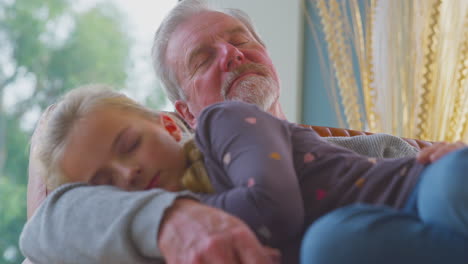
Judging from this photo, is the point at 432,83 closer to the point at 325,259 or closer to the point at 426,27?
the point at 426,27

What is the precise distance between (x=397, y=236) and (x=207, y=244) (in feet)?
0.86

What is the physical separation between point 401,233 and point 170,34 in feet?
4.94

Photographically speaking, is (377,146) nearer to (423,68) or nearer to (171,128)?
(171,128)

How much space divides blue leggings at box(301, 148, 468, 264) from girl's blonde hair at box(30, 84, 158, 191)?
622mm

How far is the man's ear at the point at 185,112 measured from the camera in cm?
205

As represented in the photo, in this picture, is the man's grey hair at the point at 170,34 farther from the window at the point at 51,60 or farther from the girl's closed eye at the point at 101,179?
the window at the point at 51,60

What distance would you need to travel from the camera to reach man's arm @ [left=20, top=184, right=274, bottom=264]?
0.78 meters

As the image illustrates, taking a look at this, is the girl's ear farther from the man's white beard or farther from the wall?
the wall

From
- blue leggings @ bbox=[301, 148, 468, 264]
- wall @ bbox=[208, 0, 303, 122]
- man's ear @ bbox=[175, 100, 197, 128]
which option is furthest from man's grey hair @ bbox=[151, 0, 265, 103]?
wall @ bbox=[208, 0, 303, 122]

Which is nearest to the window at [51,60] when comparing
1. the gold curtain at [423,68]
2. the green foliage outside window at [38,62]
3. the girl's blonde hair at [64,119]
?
the green foliage outside window at [38,62]

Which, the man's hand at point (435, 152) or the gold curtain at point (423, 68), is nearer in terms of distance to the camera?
the man's hand at point (435, 152)

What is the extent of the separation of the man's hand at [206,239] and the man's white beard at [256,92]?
A: 2.88 ft

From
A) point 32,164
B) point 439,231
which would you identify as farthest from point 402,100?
point 439,231

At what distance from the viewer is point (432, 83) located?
276 centimetres
